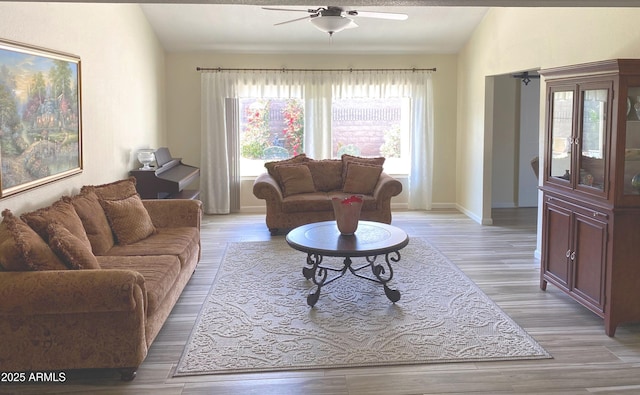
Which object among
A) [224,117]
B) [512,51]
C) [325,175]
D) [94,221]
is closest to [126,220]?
[94,221]

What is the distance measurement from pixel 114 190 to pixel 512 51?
4539 millimetres

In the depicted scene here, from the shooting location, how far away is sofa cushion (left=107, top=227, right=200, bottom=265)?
4.33 m

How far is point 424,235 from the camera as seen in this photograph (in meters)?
6.95

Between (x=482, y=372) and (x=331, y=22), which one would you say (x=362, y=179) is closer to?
(x=331, y=22)

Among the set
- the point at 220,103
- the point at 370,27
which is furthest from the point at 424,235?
the point at 220,103

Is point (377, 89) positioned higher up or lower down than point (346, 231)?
higher up

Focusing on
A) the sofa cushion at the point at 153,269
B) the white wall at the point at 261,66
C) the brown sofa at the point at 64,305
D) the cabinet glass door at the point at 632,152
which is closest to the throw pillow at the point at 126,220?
the sofa cushion at the point at 153,269

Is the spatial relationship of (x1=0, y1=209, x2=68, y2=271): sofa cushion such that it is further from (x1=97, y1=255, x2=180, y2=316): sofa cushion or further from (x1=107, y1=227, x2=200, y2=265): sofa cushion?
(x1=107, y1=227, x2=200, y2=265): sofa cushion

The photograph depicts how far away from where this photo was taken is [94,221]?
432 cm

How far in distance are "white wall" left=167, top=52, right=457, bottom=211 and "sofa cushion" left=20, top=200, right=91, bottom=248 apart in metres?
4.40

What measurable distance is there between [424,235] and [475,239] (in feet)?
1.96

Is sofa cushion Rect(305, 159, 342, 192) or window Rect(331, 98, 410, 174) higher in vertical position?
window Rect(331, 98, 410, 174)

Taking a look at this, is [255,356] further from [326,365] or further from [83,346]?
[83,346]

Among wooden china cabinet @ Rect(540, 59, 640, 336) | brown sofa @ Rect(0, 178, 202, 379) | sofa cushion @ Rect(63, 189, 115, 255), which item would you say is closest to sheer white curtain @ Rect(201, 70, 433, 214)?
sofa cushion @ Rect(63, 189, 115, 255)
